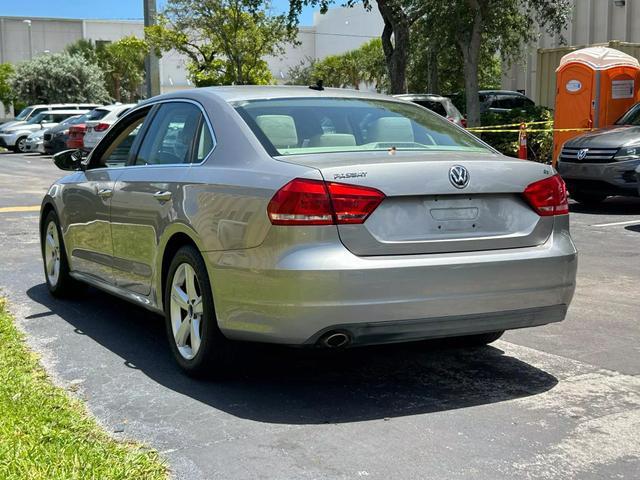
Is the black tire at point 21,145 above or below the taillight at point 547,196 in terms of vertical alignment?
below

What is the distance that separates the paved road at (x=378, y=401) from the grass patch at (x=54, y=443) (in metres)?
0.15

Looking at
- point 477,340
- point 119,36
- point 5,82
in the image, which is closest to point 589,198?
point 477,340

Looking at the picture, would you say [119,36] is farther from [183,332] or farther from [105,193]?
[183,332]

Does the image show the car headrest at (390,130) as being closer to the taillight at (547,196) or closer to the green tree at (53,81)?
the taillight at (547,196)

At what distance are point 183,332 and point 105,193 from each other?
151 centimetres

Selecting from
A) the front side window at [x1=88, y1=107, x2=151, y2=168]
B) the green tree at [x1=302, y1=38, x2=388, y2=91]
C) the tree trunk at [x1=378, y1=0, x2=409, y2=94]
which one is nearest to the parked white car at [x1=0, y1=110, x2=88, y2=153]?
the tree trunk at [x1=378, y1=0, x2=409, y2=94]

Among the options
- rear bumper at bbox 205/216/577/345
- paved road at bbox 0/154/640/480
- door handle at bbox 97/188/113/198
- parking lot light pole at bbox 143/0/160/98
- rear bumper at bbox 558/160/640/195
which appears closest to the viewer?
paved road at bbox 0/154/640/480

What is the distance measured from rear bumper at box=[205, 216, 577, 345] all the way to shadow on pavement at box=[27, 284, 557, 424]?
1.25 feet

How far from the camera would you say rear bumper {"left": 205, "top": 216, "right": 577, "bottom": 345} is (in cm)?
429

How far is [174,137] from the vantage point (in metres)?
5.64

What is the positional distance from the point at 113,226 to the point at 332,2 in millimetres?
19221

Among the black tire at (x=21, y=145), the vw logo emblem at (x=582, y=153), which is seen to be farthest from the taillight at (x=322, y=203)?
the black tire at (x=21, y=145)

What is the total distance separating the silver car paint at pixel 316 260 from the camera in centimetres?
430

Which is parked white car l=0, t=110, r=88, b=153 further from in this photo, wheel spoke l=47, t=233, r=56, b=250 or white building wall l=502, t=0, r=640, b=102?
wheel spoke l=47, t=233, r=56, b=250
